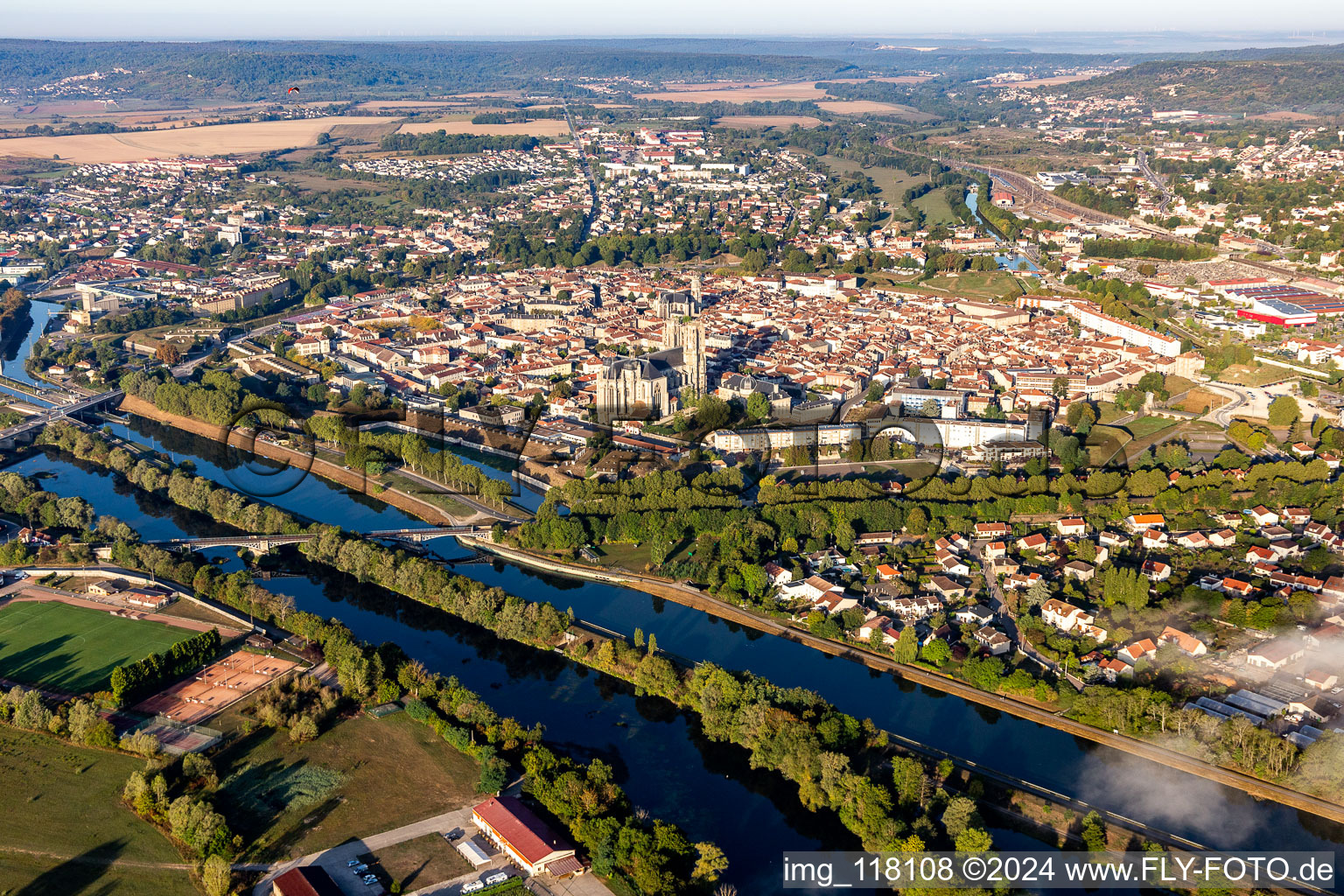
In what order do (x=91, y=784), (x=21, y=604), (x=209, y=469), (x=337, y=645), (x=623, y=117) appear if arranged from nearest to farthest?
(x=91, y=784) → (x=337, y=645) → (x=21, y=604) → (x=209, y=469) → (x=623, y=117)

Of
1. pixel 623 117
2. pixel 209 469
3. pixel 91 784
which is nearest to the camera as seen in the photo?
pixel 91 784

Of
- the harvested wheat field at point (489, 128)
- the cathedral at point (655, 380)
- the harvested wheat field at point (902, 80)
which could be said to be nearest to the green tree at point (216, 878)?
the cathedral at point (655, 380)

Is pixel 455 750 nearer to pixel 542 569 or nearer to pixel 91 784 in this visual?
pixel 91 784

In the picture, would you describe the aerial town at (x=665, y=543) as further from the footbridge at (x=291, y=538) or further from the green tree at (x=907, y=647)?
the green tree at (x=907, y=647)

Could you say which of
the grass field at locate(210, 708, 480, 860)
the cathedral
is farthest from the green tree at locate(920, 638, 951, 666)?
the cathedral

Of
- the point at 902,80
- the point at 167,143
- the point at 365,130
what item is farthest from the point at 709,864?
the point at 902,80

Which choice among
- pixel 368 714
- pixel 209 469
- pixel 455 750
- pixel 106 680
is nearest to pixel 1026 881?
pixel 455 750

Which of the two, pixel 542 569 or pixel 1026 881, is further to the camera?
pixel 542 569
